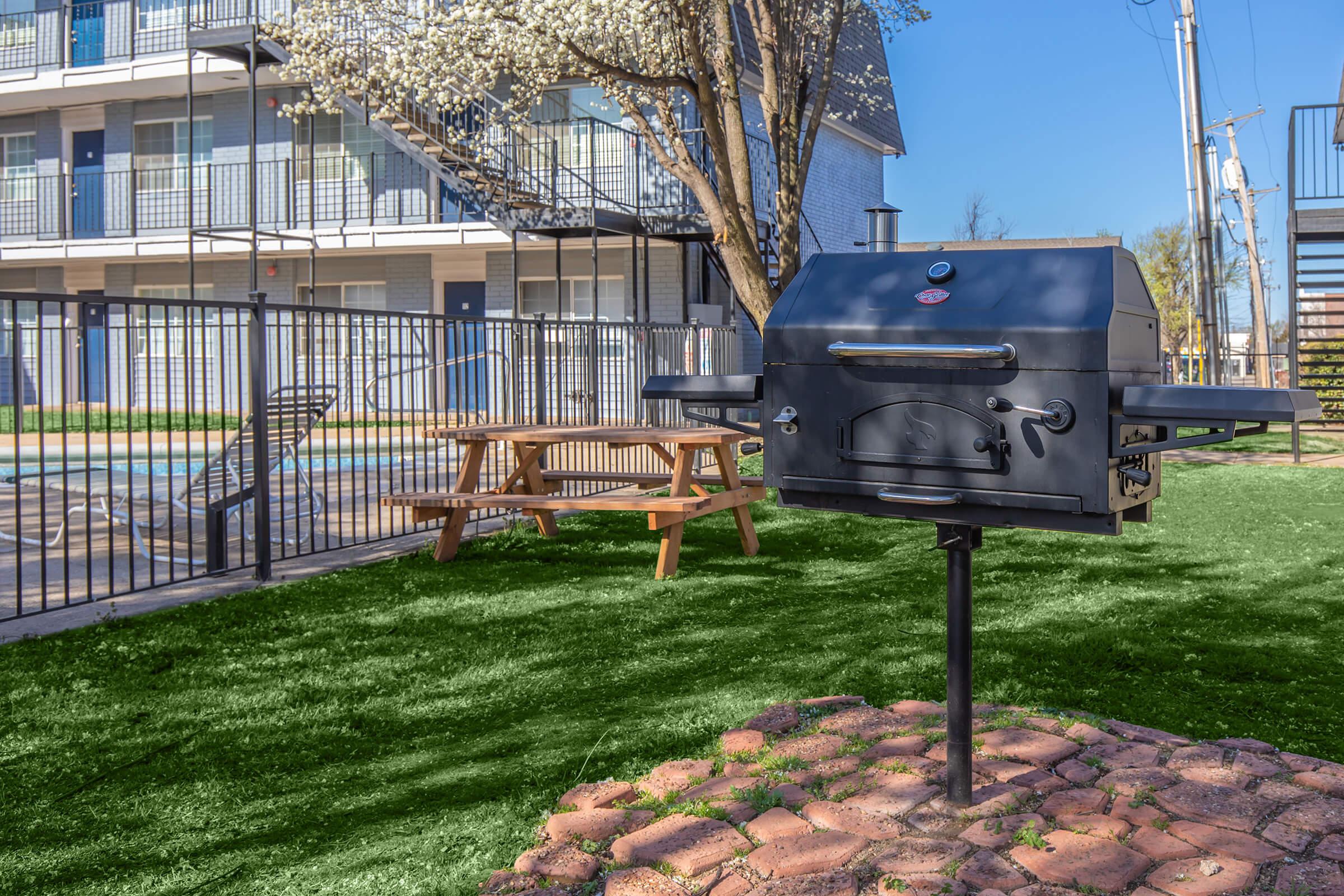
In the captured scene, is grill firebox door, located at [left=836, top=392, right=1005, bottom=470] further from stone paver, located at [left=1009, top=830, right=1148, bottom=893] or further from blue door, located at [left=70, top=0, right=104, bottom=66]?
blue door, located at [left=70, top=0, right=104, bottom=66]

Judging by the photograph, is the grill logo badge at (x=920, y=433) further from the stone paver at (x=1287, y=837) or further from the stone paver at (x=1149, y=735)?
the stone paver at (x=1149, y=735)

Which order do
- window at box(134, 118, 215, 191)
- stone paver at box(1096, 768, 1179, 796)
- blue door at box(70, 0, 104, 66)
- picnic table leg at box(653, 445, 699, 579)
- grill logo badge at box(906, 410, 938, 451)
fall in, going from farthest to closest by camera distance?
1. blue door at box(70, 0, 104, 66)
2. window at box(134, 118, 215, 191)
3. picnic table leg at box(653, 445, 699, 579)
4. stone paver at box(1096, 768, 1179, 796)
5. grill logo badge at box(906, 410, 938, 451)

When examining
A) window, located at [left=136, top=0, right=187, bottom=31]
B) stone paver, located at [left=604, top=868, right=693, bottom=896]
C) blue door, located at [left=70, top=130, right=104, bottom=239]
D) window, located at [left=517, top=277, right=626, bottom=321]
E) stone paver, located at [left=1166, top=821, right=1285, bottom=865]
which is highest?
window, located at [left=136, top=0, right=187, bottom=31]

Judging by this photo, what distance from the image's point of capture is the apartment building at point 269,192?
2159 centimetres

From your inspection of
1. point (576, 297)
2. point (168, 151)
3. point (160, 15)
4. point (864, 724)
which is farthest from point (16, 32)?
point (864, 724)

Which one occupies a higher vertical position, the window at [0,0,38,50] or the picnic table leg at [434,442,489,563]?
the window at [0,0,38,50]

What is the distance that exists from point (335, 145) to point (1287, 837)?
76.5ft

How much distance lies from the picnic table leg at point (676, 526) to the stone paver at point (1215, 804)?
13.2 ft

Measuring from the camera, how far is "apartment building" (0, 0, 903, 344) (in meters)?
21.6

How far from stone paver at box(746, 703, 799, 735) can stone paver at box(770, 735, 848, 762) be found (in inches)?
5.0

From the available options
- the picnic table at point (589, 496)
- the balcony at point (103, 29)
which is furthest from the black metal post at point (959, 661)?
the balcony at point (103, 29)

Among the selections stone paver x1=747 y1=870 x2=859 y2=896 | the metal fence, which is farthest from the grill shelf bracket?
the metal fence

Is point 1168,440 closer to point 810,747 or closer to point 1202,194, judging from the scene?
point 810,747

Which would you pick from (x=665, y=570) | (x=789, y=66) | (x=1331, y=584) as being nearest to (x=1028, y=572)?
(x=1331, y=584)
